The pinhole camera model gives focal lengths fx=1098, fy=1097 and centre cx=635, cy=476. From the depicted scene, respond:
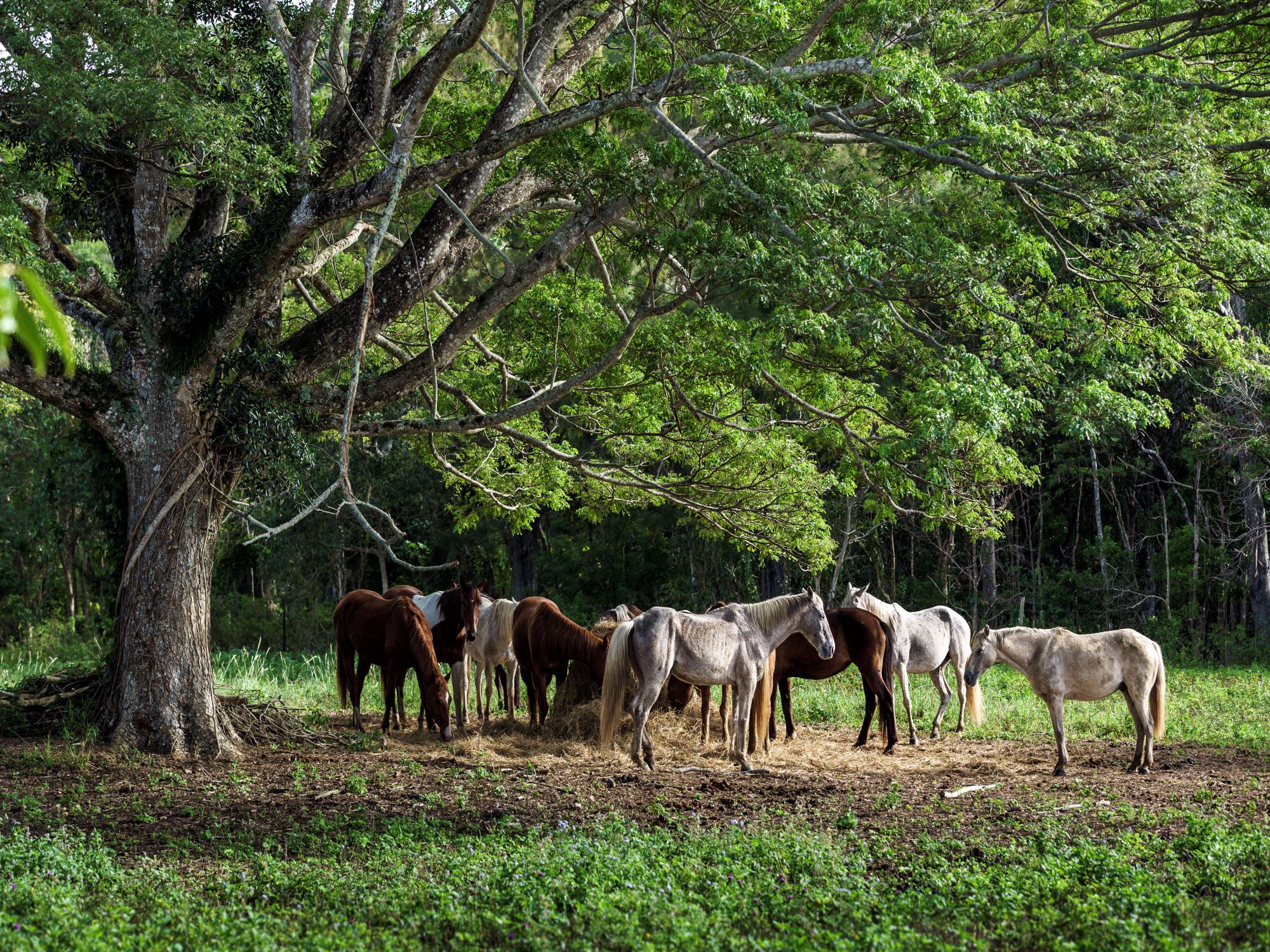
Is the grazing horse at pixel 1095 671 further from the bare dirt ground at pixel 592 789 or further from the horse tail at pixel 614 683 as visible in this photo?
the horse tail at pixel 614 683

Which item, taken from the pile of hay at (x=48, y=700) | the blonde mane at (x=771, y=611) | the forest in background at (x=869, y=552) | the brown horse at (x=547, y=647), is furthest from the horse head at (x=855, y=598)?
the pile of hay at (x=48, y=700)

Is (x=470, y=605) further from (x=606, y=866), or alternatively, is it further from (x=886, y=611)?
(x=606, y=866)

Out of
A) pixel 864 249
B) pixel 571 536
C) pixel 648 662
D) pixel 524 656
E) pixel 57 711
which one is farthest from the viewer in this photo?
pixel 571 536

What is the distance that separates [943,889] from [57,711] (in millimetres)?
9354

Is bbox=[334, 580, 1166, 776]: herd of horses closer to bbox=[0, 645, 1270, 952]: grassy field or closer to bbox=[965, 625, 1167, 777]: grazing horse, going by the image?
bbox=[965, 625, 1167, 777]: grazing horse

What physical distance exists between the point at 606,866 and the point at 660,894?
1.88 feet

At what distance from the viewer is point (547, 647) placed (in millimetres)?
11750

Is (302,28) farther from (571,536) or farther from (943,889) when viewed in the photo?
(571,536)

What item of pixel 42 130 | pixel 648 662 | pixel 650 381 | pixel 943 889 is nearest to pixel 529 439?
pixel 650 381

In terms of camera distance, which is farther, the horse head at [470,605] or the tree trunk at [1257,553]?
the tree trunk at [1257,553]

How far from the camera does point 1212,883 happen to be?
5.82 metres

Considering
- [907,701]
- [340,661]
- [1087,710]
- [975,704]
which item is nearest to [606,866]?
[907,701]

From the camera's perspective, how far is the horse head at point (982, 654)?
10391 mm

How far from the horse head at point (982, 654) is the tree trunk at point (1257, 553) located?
13014 mm
